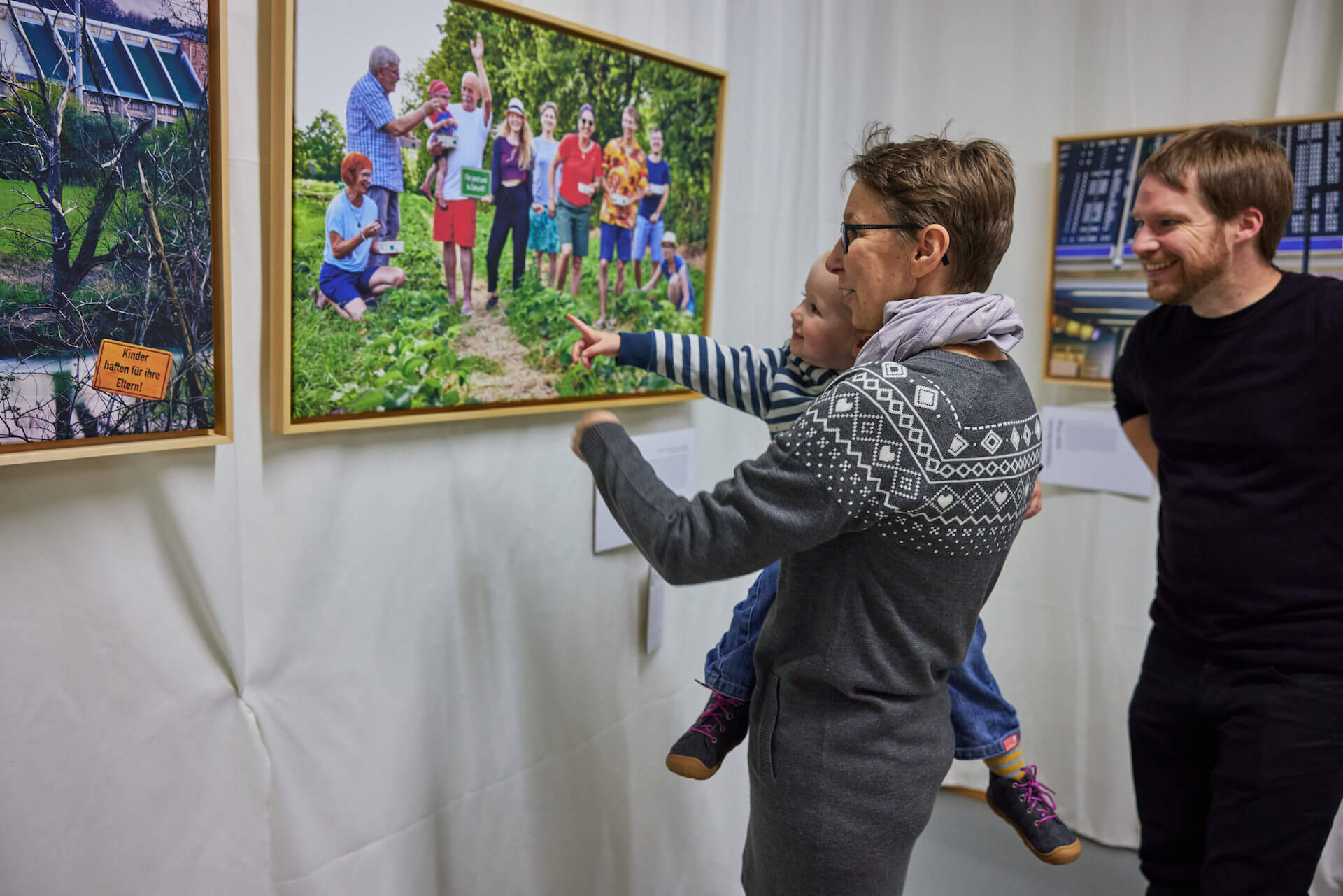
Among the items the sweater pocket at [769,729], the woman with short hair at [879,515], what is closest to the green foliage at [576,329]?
the woman with short hair at [879,515]

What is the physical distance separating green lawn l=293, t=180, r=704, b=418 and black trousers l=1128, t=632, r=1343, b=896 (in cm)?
145

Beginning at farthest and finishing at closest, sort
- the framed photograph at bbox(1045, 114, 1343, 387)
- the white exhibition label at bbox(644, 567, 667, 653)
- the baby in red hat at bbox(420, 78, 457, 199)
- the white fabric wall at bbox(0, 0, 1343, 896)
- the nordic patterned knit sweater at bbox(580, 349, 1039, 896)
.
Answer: the framed photograph at bbox(1045, 114, 1343, 387) → the white exhibition label at bbox(644, 567, 667, 653) → the baby in red hat at bbox(420, 78, 457, 199) → the white fabric wall at bbox(0, 0, 1343, 896) → the nordic patterned knit sweater at bbox(580, 349, 1039, 896)

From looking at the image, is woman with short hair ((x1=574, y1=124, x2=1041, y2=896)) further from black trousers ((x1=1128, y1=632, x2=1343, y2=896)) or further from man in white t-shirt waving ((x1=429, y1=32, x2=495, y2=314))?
black trousers ((x1=1128, y1=632, x2=1343, y2=896))

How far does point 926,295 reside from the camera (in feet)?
4.25

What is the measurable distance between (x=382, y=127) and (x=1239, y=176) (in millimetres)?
1637

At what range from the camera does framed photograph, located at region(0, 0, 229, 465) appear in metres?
1.18

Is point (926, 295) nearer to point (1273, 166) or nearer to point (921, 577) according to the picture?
point (921, 577)

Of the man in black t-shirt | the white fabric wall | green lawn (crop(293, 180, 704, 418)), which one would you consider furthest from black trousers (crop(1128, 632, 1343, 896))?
green lawn (crop(293, 180, 704, 418))

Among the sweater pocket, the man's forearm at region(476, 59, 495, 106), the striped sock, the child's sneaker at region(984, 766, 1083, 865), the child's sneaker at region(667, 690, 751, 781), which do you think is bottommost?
the child's sneaker at region(984, 766, 1083, 865)

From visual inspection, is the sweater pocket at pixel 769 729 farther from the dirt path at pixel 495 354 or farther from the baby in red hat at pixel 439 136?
the baby in red hat at pixel 439 136

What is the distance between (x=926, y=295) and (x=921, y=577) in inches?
15.4

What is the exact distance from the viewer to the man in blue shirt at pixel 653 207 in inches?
81.3

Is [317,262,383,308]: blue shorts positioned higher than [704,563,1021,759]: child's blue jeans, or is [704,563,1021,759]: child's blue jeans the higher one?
[317,262,383,308]: blue shorts

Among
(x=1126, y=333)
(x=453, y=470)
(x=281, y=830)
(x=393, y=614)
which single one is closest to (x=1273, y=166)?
(x=1126, y=333)
